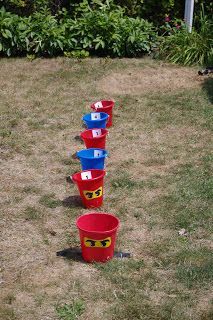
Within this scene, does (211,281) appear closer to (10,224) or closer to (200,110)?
(10,224)

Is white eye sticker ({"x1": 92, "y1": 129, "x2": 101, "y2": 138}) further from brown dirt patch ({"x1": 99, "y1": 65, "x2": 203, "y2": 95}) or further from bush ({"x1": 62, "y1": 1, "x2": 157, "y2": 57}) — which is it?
bush ({"x1": 62, "y1": 1, "x2": 157, "y2": 57})

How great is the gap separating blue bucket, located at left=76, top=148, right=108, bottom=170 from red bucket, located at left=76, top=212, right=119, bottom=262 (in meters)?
1.17

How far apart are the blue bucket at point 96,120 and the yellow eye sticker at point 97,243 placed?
2.53 meters

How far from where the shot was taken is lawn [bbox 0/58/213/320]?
14.1ft

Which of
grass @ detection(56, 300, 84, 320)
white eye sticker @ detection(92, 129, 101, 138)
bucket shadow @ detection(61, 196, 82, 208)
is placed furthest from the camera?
white eye sticker @ detection(92, 129, 101, 138)

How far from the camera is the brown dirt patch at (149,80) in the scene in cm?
883

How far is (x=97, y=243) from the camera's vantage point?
4.52 meters

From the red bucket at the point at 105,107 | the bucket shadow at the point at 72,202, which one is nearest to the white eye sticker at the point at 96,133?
the red bucket at the point at 105,107

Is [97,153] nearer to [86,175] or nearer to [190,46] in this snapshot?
[86,175]

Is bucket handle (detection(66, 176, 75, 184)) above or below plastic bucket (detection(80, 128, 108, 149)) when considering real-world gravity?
below

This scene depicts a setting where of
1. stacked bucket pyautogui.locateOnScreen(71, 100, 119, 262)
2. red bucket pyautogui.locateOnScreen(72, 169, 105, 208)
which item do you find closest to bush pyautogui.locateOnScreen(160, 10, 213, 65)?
stacked bucket pyautogui.locateOnScreen(71, 100, 119, 262)

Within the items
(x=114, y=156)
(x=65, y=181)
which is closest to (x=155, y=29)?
(x=114, y=156)

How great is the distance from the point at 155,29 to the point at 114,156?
4.40 metres

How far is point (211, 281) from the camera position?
4449 mm
